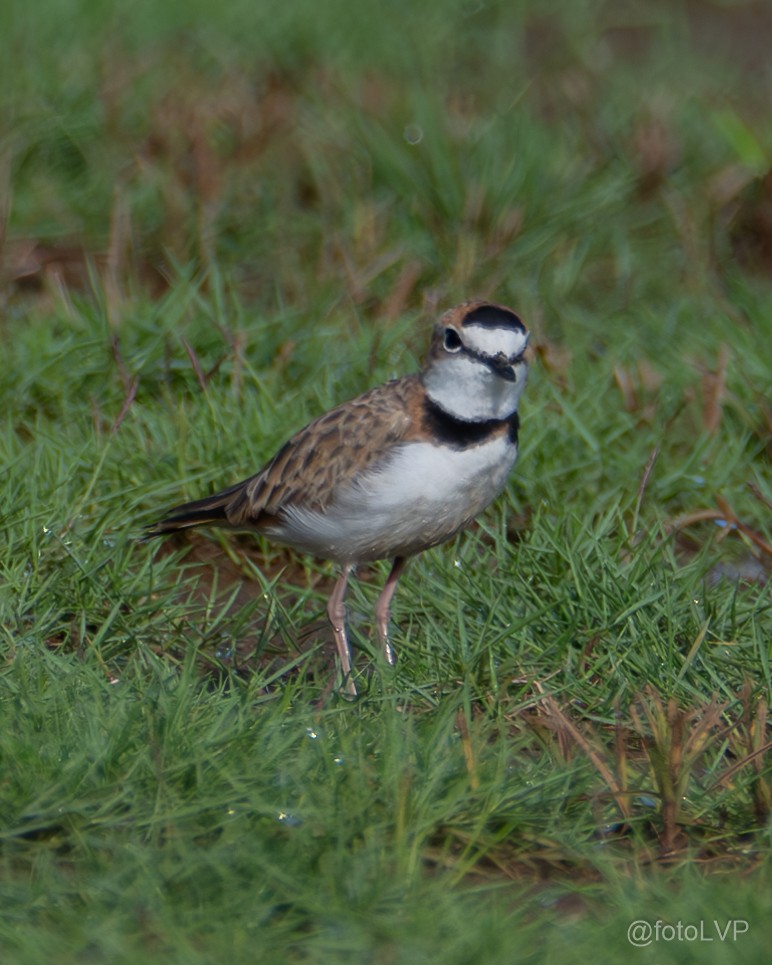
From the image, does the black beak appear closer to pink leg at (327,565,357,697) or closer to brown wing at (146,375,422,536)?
brown wing at (146,375,422,536)

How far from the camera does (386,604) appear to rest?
188 inches

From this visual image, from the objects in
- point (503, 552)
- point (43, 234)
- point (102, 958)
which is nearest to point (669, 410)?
point (503, 552)

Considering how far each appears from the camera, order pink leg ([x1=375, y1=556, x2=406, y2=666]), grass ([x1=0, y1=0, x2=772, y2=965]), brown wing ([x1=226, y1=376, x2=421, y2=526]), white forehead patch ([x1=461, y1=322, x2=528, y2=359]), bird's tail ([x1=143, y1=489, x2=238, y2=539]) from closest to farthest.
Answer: grass ([x1=0, y1=0, x2=772, y2=965])
white forehead patch ([x1=461, y1=322, x2=528, y2=359])
brown wing ([x1=226, y1=376, x2=421, y2=526])
pink leg ([x1=375, y1=556, x2=406, y2=666])
bird's tail ([x1=143, y1=489, x2=238, y2=539])

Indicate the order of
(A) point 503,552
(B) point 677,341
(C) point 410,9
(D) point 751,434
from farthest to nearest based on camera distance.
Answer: (C) point 410,9 < (B) point 677,341 < (D) point 751,434 < (A) point 503,552

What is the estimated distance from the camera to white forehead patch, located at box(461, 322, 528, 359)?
4.35m

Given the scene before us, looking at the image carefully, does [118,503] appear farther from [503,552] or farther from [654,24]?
[654,24]

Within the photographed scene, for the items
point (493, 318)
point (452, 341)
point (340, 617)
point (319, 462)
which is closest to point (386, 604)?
point (340, 617)

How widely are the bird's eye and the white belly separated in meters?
0.30

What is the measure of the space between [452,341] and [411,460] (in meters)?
0.39

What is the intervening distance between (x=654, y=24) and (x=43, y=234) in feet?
16.3

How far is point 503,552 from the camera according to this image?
5.02 m

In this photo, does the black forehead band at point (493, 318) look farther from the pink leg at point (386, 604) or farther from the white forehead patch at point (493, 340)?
the pink leg at point (386, 604)

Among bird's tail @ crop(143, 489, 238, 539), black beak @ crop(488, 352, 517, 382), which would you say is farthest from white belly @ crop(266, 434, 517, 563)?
bird's tail @ crop(143, 489, 238, 539)

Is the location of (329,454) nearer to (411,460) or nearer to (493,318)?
(411,460)
